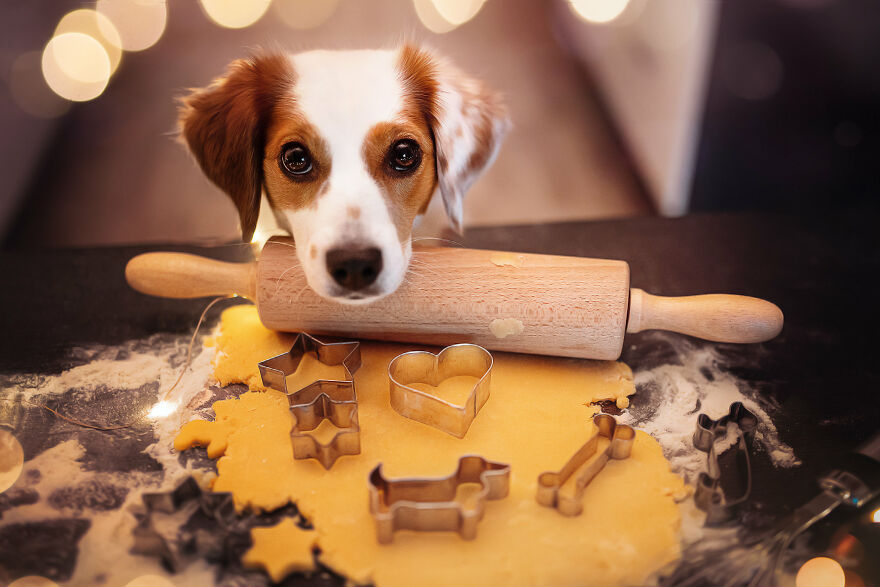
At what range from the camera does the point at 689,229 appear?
1.67 m

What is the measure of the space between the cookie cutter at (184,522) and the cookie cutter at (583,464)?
42 cm

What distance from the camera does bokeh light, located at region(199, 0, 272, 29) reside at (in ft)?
6.06

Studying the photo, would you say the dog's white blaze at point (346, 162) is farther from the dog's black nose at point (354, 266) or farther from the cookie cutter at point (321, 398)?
the cookie cutter at point (321, 398)

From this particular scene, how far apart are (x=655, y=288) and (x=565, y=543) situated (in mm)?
730

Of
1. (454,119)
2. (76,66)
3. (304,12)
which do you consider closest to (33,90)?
(76,66)

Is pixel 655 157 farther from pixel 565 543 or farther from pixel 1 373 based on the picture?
pixel 1 373

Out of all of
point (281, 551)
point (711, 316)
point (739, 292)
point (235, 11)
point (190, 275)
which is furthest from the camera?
point (235, 11)

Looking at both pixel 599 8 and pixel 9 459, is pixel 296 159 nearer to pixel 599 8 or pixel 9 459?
pixel 9 459

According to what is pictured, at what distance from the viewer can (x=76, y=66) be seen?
216cm

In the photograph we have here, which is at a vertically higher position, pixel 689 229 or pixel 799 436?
pixel 689 229

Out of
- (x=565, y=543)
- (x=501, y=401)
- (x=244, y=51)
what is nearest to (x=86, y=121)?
(x=244, y=51)

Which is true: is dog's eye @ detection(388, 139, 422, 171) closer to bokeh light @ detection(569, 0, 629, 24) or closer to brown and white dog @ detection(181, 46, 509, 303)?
brown and white dog @ detection(181, 46, 509, 303)

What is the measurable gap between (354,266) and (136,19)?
4.87ft

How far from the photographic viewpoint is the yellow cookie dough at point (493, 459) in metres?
0.82
